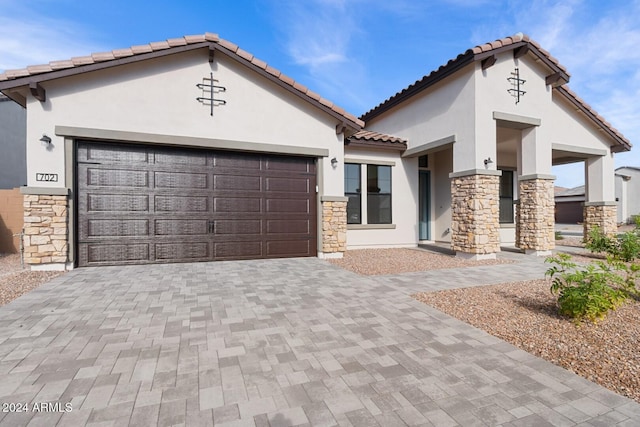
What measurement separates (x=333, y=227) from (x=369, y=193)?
109 inches

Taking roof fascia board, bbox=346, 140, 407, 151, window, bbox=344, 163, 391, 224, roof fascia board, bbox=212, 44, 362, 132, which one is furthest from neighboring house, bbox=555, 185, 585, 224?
roof fascia board, bbox=212, 44, 362, 132

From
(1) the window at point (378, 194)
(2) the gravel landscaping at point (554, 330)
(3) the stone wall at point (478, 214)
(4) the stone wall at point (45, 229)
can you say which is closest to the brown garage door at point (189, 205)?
(4) the stone wall at point (45, 229)

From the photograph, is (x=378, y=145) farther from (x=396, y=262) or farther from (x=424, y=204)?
(x=396, y=262)

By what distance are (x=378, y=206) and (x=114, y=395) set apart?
30.9 feet

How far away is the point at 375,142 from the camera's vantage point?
1028cm

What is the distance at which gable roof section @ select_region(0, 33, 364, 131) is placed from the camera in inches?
238

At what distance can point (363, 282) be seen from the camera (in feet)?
18.8

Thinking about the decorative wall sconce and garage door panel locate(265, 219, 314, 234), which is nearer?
the decorative wall sconce

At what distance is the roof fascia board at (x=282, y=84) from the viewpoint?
24.2 feet

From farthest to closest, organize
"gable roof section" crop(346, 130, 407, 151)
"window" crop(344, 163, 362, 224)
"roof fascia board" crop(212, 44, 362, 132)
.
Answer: "window" crop(344, 163, 362, 224), "gable roof section" crop(346, 130, 407, 151), "roof fascia board" crop(212, 44, 362, 132)

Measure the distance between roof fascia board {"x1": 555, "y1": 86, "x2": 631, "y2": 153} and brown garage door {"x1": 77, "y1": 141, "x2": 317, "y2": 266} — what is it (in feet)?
31.3

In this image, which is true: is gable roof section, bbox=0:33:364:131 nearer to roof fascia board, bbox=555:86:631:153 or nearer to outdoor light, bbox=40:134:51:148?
outdoor light, bbox=40:134:51:148

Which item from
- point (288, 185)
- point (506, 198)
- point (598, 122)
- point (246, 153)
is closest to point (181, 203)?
point (246, 153)

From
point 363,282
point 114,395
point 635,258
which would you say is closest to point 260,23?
point 363,282
